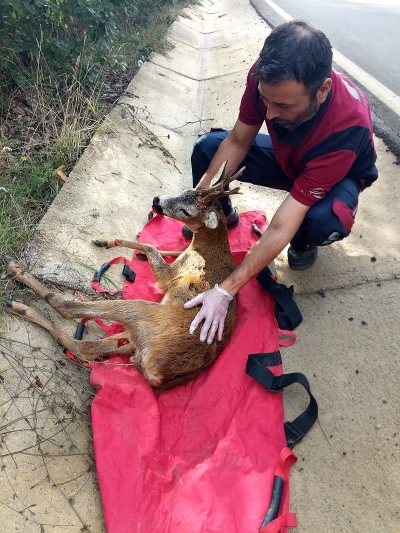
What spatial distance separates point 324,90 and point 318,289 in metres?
1.78

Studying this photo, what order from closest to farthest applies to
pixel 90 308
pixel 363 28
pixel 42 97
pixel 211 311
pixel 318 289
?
1. pixel 211 311
2. pixel 90 308
3. pixel 318 289
4. pixel 42 97
5. pixel 363 28

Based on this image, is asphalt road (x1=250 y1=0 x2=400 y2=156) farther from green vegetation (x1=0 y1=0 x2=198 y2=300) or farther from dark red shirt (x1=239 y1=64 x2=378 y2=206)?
green vegetation (x1=0 y1=0 x2=198 y2=300)

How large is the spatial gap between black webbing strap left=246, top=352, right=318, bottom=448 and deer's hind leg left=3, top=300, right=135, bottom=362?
908mm

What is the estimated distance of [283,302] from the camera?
12.5 ft

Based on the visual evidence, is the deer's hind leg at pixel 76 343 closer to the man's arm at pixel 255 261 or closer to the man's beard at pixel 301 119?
the man's arm at pixel 255 261

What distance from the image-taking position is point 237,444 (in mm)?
2877

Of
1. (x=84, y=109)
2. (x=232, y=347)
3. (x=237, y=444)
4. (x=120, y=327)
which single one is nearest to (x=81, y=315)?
(x=120, y=327)

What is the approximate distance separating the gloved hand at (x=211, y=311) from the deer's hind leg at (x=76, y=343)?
53cm

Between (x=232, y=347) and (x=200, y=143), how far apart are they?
2102mm

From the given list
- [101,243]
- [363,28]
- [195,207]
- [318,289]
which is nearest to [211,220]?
[195,207]

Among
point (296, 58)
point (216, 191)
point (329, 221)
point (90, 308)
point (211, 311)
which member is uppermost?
point (296, 58)

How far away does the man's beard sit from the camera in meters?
3.06

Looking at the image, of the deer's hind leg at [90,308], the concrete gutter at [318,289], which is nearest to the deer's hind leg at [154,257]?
the concrete gutter at [318,289]

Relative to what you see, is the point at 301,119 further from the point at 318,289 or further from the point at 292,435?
the point at 292,435
